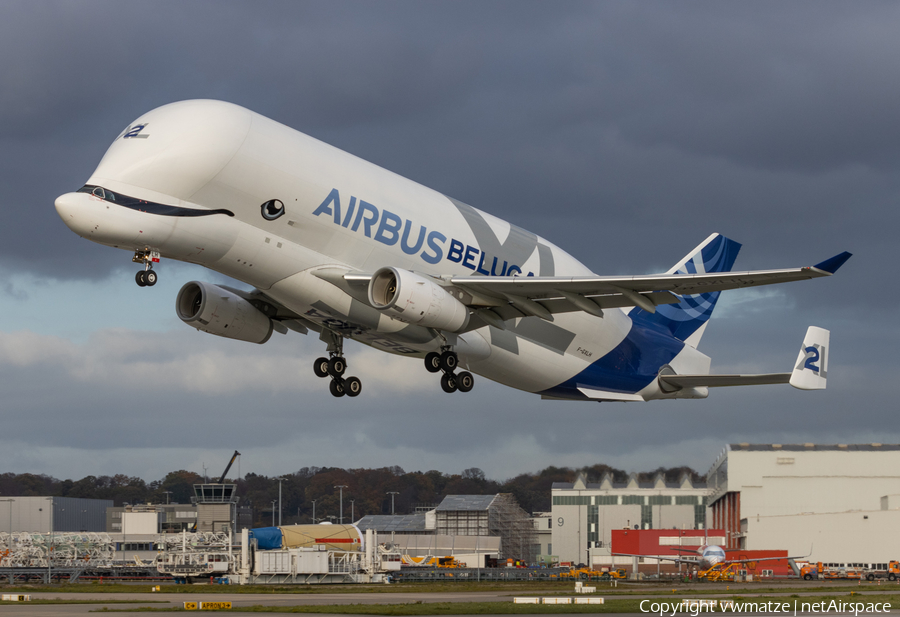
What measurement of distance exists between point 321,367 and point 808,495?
236ft

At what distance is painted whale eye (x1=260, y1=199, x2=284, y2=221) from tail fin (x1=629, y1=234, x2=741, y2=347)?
20800 millimetres

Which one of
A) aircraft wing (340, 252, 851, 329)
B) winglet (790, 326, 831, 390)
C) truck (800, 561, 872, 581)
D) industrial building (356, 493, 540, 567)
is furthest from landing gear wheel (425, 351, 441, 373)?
industrial building (356, 493, 540, 567)

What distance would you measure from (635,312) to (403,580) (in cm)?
4544

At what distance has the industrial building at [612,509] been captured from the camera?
390 feet

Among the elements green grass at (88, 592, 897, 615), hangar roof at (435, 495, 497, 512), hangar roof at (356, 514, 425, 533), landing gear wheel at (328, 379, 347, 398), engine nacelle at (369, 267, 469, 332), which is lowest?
hangar roof at (356, 514, 425, 533)

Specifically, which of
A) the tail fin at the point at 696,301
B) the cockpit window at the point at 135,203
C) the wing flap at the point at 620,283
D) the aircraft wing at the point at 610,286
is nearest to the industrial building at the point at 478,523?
the tail fin at the point at 696,301

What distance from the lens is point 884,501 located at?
95.0m

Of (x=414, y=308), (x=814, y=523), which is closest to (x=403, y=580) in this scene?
(x=814, y=523)

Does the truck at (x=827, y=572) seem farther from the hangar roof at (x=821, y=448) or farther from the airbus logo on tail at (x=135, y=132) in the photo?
the airbus logo on tail at (x=135, y=132)

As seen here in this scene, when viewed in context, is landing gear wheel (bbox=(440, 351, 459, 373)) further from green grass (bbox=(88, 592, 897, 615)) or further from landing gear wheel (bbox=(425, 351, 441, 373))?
green grass (bbox=(88, 592, 897, 615))

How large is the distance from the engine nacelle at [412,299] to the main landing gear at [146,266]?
689 cm

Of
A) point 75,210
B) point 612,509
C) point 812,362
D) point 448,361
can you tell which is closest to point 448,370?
point 448,361

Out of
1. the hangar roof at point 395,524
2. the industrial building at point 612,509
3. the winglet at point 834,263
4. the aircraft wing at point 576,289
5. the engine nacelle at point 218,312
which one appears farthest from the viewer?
the hangar roof at point 395,524

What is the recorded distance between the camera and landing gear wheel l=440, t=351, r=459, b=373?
36156mm
